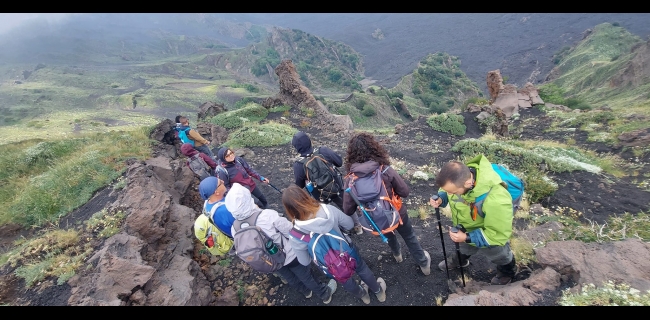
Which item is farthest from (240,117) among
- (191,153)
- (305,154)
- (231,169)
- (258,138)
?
(305,154)

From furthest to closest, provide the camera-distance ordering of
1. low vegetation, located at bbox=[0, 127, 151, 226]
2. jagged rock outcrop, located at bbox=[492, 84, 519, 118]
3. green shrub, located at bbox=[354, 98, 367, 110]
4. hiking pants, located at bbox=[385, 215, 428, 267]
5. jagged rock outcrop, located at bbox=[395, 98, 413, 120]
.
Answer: jagged rock outcrop, located at bbox=[395, 98, 413, 120] → green shrub, located at bbox=[354, 98, 367, 110] → jagged rock outcrop, located at bbox=[492, 84, 519, 118] → low vegetation, located at bbox=[0, 127, 151, 226] → hiking pants, located at bbox=[385, 215, 428, 267]

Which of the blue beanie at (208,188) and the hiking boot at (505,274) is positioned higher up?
the blue beanie at (208,188)

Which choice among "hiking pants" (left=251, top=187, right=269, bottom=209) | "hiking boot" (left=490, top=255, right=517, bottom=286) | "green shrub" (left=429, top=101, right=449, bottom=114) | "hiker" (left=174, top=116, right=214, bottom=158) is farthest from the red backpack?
"green shrub" (left=429, top=101, right=449, bottom=114)

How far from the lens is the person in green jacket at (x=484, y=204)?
9.44ft

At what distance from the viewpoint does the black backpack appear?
4.28 meters

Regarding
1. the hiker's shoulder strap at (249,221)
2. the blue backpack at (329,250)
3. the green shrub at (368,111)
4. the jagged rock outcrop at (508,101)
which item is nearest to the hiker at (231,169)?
the hiker's shoulder strap at (249,221)

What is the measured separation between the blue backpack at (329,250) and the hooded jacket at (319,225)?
6 cm

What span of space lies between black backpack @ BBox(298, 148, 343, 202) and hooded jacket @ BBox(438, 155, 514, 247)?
1797mm

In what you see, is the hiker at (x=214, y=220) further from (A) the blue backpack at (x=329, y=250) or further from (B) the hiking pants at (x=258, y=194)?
(B) the hiking pants at (x=258, y=194)

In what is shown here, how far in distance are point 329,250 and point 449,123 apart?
13.7 m

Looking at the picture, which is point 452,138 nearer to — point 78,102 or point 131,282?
point 131,282

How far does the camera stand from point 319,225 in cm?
297

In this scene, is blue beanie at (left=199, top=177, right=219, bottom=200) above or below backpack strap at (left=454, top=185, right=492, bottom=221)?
above

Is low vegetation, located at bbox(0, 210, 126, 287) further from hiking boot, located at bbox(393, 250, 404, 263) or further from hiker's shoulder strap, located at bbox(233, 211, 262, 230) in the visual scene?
hiking boot, located at bbox(393, 250, 404, 263)
